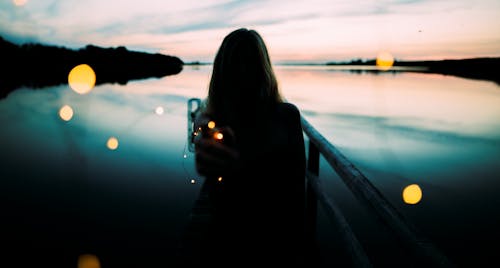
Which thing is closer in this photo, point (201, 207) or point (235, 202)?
point (235, 202)

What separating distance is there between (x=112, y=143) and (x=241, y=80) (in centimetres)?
1288

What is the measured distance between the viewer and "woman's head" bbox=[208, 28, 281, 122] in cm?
140

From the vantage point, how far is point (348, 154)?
12328mm

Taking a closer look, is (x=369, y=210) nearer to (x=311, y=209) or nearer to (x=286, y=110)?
(x=286, y=110)

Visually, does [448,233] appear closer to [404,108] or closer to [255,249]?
[255,249]

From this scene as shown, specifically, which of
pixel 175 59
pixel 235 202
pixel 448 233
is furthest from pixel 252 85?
pixel 175 59

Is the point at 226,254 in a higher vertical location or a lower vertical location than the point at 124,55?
lower

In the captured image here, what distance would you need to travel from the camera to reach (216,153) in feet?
3.92

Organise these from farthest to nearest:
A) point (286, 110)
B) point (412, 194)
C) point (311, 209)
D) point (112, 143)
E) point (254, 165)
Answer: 1. point (112, 143)
2. point (412, 194)
3. point (311, 209)
4. point (286, 110)
5. point (254, 165)

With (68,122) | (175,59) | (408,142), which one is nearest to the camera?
(408,142)

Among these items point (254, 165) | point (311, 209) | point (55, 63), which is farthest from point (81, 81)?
point (254, 165)

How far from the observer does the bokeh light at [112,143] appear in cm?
1219

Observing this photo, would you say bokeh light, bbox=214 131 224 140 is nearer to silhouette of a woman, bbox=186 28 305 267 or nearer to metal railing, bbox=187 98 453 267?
silhouette of a woman, bbox=186 28 305 267

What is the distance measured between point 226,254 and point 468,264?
20.7 feet
